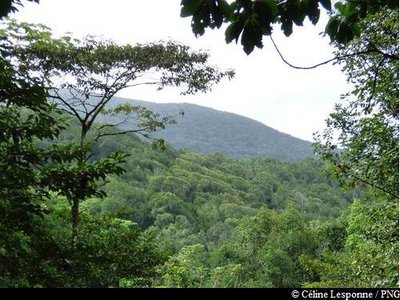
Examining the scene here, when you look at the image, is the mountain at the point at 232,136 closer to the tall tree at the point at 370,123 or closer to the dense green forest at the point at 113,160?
the dense green forest at the point at 113,160

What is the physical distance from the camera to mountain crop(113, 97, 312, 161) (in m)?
57.0

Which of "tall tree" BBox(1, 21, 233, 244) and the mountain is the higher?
the mountain

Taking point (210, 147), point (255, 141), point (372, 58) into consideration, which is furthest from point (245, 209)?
point (255, 141)

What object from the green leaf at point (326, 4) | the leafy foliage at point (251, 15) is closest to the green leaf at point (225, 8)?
the leafy foliage at point (251, 15)

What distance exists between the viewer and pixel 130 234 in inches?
185

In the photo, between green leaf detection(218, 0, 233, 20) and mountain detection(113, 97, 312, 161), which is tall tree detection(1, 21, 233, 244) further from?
mountain detection(113, 97, 312, 161)

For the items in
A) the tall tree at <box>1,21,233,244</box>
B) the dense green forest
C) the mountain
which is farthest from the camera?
the mountain

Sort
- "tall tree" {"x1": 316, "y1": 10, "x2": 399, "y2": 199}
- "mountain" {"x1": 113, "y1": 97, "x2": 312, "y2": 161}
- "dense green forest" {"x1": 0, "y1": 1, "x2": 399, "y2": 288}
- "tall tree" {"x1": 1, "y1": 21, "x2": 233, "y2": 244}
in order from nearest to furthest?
"dense green forest" {"x1": 0, "y1": 1, "x2": 399, "y2": 288} < "tall tree" {"x1": 316, "y1": 10, "x2": 399, "y2": 199} < "tall tree" {"x1": 1, "y1": 21, "x2": 233, "y2": 244} < "mountain" {"x1": 113, "y1": 97, "x2": 312, "y2": 161}

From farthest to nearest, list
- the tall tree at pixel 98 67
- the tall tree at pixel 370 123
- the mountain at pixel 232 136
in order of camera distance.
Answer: the mountain at pixel 232 136, the tall tree at pixel 98 67, the tall tree at pixel 370 123

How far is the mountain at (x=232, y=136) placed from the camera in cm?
5698

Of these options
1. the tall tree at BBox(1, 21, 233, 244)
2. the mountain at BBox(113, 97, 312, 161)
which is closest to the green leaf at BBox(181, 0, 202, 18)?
the tall tree at BBox(1, 21, 233, 244)

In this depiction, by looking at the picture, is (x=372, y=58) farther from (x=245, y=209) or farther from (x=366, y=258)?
(x=245, y=209)

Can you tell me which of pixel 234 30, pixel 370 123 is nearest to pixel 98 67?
pixel 370 123

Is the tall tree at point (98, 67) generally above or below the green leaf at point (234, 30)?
Result: above
